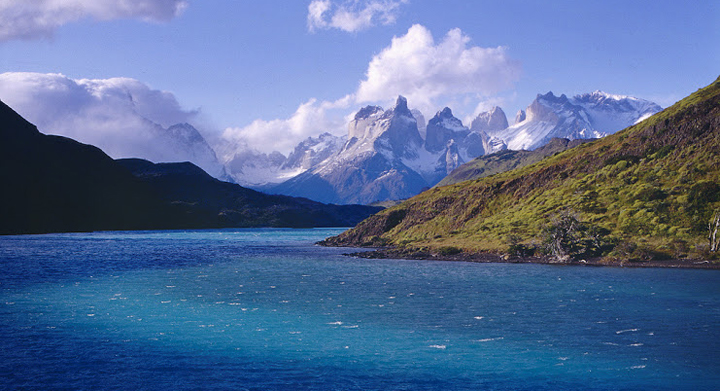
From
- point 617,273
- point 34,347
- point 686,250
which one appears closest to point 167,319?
point 34,347

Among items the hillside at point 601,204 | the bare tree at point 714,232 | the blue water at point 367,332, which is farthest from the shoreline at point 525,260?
the blue water at point 367,332

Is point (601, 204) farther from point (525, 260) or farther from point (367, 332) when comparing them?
point (367, 332)

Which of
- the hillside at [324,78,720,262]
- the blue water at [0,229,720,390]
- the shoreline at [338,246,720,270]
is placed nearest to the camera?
the blue water at [0,229,720,390]

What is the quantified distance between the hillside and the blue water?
18.9 m

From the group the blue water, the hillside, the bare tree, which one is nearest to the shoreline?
the hillside

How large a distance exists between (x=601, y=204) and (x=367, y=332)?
8287cm

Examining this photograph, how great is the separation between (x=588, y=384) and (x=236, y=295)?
42684 millimetres

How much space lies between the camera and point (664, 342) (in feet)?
125

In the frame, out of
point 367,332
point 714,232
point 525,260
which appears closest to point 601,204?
point 525,260

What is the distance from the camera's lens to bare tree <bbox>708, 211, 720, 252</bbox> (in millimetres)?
83688

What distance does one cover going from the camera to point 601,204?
10869 centimetres

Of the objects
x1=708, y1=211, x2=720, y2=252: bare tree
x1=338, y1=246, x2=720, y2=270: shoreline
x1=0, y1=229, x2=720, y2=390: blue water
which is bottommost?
x1=0, y1=229, x2=720, y2=390: blue water

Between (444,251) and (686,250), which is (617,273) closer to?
(686,250)

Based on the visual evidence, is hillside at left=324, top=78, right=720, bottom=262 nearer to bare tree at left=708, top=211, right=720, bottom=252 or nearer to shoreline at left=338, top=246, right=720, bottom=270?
bare tree at left=708, top=211, right=720, bottom=252
